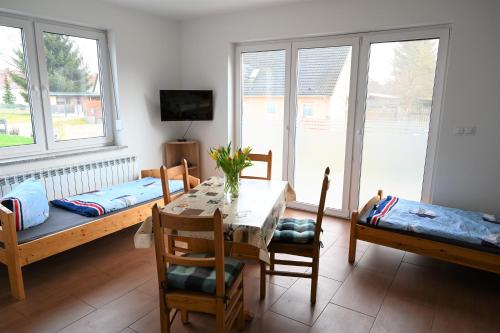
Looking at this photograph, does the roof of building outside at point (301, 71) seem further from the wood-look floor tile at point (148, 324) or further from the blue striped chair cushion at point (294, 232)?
the wood-look floor tile at point (148, 324)

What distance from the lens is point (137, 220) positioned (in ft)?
11.0

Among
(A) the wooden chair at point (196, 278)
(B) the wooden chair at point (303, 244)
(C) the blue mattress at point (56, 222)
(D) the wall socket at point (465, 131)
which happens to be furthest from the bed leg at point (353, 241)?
(C) the blue mattress at point (56, 222)

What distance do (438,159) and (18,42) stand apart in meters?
4.49

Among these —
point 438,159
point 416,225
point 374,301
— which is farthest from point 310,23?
point 374,301

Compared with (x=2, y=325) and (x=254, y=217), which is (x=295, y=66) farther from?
(x=2, y=325)

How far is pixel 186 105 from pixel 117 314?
2.97m

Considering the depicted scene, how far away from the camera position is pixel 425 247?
2.74 meters

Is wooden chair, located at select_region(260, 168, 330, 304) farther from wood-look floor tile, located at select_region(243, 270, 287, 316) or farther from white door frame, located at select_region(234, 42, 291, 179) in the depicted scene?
white door frame, located at select_region(234, 42, 291, 179)

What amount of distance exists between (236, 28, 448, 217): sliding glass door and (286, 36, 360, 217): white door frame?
11 millimetres

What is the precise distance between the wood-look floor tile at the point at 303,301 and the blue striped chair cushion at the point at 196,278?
2.22 ft

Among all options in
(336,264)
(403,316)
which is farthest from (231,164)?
(403,316)

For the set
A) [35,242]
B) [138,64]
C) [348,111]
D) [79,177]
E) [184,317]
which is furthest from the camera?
[138,64]

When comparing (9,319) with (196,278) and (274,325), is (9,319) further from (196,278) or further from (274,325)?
(274,325)

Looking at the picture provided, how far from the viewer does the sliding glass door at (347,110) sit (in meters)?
3.54
